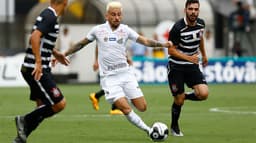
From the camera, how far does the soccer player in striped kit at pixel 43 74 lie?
49.4ft

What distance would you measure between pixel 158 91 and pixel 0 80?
21.3ft

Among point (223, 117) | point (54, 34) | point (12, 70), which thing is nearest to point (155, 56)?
point (12, 70)

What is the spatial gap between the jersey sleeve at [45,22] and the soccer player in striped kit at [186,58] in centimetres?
326

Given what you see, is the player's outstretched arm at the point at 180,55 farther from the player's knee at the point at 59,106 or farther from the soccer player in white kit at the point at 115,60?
the player's knee at the point at 59,106

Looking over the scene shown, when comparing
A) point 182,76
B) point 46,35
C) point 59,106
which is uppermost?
point 46,35

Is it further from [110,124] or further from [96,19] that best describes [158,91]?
[110,124]

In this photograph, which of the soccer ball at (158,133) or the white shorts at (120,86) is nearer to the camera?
the soccer ball at (158,133)

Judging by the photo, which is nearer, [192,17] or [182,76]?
[192,17]

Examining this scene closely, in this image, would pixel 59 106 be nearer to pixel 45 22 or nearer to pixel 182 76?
pixel 45 22

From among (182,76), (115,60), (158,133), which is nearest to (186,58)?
(182,76)

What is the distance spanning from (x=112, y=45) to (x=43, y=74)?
90.8 inches

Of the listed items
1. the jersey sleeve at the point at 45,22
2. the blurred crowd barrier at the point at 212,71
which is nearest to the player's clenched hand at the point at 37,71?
the jersey sleeve at the point at 45,22

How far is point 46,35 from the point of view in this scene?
1512 cm

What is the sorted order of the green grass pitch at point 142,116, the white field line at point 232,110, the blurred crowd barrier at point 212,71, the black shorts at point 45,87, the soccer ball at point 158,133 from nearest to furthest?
1. the black shorts at point 45,87
2. the soccer ball at point 158,133
3. the green grass pitch at point 142,116
4. the white field line at point 232,110
5. the blurred crowd barrier at point 212,71
